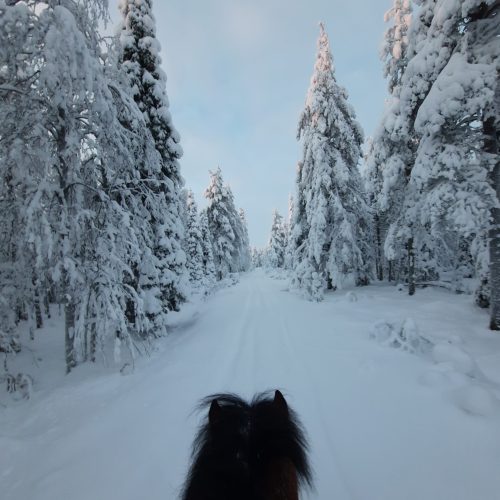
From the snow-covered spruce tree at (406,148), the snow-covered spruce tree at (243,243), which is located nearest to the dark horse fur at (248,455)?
the snow-covered spruce tree at (406,148)

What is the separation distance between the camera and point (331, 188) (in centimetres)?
1812

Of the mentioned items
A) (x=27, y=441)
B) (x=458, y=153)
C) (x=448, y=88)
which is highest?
(x=448, y=88)

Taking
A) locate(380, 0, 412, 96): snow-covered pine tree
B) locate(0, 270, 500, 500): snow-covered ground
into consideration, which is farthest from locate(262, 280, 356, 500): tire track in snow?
locate(380, 0, 412, 96): snow-covered pine tree

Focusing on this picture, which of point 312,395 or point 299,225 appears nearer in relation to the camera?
point 312,395

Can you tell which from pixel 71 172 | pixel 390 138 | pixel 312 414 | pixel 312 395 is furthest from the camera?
pixel 390 138

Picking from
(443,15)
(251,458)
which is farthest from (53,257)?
(443,15)

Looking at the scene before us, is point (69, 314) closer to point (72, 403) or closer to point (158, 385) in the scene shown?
point (72, 403)

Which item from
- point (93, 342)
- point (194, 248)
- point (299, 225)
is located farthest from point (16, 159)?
point (194, 248)

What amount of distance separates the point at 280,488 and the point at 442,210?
30.0 ft

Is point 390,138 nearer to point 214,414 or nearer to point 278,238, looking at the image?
point 214,414

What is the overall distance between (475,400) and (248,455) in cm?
474

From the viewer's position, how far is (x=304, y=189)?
2027 cm

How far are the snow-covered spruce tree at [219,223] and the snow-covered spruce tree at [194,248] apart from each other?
393cm

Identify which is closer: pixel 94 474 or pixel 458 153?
pixel 94 474
